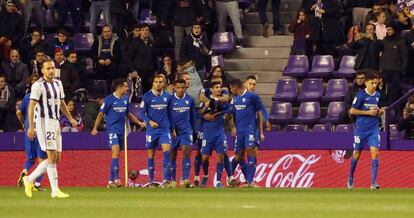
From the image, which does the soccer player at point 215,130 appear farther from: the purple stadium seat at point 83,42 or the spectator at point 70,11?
the spectator at point 70,11

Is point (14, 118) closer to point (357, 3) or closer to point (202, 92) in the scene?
point (202, 92)

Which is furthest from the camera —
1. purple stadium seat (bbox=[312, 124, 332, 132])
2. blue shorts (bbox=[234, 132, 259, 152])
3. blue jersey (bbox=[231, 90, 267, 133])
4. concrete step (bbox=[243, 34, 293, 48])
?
concrete step (bbox=[243, 34, 293, 48])

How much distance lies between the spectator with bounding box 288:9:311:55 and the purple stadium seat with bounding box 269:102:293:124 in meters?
1.79

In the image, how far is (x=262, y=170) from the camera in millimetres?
27547

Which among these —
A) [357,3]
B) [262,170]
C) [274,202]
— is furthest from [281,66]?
[274,202]

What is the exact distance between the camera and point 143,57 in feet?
100

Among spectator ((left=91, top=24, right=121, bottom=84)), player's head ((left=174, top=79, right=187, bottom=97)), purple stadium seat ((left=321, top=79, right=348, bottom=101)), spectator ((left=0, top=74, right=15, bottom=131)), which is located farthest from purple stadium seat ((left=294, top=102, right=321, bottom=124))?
spectator ((left=0, top=74, right=15, bottom=131))

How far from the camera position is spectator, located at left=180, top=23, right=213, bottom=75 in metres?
30.3

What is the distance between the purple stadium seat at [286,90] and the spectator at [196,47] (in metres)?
1.91

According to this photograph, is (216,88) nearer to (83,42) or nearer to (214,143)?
(214,143)

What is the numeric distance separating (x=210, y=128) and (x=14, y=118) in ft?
17.8

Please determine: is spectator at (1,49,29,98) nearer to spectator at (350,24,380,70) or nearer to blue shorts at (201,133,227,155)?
blue shorts at (201,133,227,155)

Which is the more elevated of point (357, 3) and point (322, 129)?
point (357, 3)

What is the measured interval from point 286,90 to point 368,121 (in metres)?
5.74
